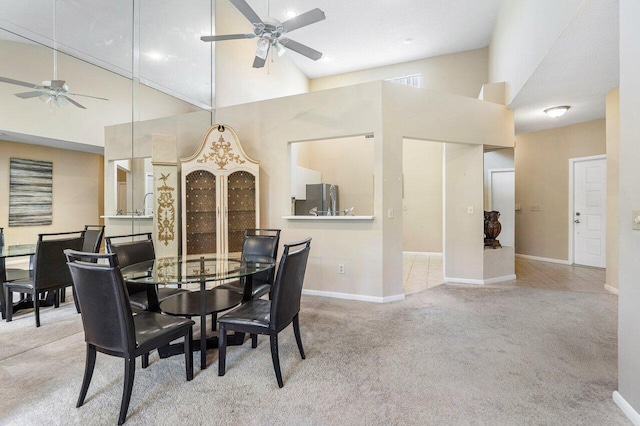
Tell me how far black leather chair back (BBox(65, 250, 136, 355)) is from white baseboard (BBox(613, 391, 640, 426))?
2750 mm

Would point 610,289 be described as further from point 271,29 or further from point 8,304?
point 8,304

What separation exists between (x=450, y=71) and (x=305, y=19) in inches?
204

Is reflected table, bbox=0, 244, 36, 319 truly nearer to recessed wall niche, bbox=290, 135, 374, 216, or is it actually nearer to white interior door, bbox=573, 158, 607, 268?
recessed wall niche, bbox=290, 135, 374, 216

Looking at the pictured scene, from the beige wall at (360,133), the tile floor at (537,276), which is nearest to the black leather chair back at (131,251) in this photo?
the beige wall at (360,133)

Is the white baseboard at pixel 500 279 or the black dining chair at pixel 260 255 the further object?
the white baseboard at pixel 500 279

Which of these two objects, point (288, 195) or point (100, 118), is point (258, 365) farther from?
point (100, 118)

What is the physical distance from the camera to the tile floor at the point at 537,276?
14.4ft

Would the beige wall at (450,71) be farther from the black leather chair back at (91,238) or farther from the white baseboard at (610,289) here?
the black leather chair back at (91,238)

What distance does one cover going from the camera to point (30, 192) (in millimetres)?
2543

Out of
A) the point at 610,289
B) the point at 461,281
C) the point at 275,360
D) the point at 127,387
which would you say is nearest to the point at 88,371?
the point at 127,387

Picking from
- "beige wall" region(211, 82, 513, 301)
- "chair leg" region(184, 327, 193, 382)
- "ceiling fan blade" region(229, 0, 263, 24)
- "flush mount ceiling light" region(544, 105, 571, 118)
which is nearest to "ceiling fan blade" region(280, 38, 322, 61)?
"ceiling fan blade" region(229, 0, 263, 24)

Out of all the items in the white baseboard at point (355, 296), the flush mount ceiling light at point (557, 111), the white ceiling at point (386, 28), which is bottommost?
the white baseboard at point (355, 296)

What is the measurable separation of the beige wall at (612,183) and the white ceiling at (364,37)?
30 cm

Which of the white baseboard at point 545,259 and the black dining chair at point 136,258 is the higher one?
the black dining chair at point 136,258
